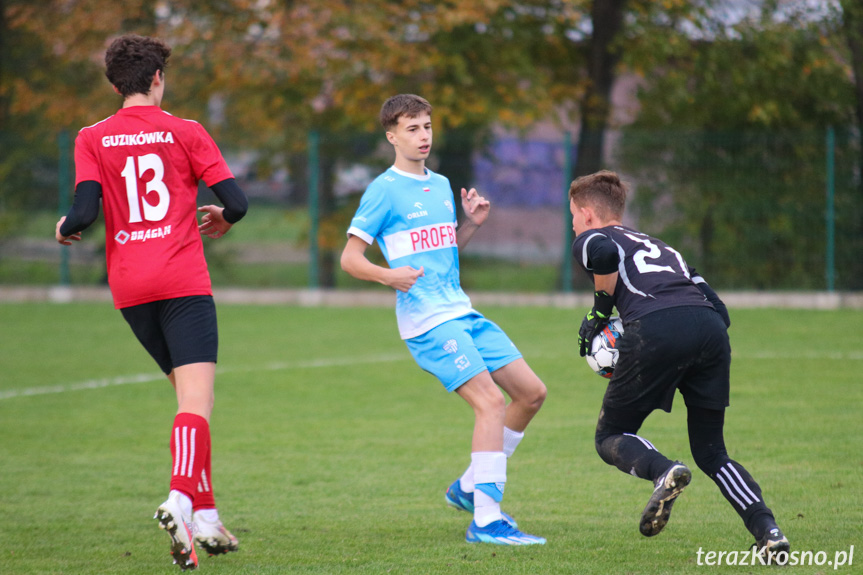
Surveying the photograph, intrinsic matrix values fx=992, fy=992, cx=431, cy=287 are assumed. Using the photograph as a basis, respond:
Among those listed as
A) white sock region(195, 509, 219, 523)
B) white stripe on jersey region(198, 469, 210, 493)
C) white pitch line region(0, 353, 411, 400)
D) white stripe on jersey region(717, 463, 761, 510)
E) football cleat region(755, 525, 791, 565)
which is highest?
white stripe on jersey region(717, 463, 761, 510)

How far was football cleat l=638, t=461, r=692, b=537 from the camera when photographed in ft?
12.9

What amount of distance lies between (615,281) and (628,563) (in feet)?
3.99

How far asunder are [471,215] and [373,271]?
0.79 metres

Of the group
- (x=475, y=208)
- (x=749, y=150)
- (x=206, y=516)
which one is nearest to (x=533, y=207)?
(x=749, y=150)

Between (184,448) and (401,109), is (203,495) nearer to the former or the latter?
(184,448)

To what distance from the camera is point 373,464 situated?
6609 mm

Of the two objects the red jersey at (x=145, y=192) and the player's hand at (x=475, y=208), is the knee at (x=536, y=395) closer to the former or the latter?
the player's hand at (x=475, y=208)

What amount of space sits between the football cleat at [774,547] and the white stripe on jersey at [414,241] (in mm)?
2043

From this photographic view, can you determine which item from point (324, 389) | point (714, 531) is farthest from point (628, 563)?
point (324, 389)

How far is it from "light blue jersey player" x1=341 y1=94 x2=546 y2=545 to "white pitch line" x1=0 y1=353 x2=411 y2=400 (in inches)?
226

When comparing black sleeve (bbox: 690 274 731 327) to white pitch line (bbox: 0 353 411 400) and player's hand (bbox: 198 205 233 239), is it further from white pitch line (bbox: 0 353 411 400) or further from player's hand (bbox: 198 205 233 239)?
white pitch line (bbox: 0 353 411 400)

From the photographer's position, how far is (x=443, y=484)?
605 cm

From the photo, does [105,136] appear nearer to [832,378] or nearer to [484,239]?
[832,378]

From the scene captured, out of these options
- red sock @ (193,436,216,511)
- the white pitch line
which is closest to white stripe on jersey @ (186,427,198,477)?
red sock @ (193,436,216,511)
